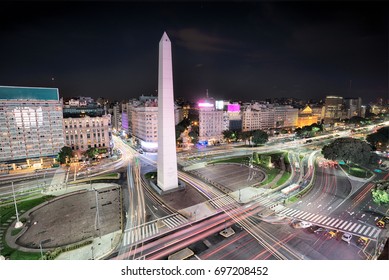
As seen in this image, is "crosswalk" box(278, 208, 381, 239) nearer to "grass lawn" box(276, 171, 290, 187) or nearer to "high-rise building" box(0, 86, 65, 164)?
"grass lawn" box(276, 171, 290, 187)

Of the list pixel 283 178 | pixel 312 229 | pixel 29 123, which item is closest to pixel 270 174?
pixel 283 178

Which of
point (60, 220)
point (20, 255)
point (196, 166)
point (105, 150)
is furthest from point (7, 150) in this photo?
point (196, 166)

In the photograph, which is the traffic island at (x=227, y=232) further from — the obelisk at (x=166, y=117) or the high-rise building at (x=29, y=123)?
the high-rise building at (x=29, y=123)

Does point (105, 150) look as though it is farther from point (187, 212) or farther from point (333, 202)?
point (333, 202)

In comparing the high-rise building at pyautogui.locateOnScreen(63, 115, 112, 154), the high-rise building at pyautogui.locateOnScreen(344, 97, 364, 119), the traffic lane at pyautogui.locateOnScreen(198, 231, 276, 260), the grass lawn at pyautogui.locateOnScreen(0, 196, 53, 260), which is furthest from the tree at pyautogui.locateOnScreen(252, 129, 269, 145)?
the high-rise building at pyautogui.locateOnScreen(344, 97, 364, 119)

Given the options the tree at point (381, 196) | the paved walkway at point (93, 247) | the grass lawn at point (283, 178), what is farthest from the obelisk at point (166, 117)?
the tree at point (381, 196)

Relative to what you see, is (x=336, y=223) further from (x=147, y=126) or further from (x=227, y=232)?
(x=147, y=126)
